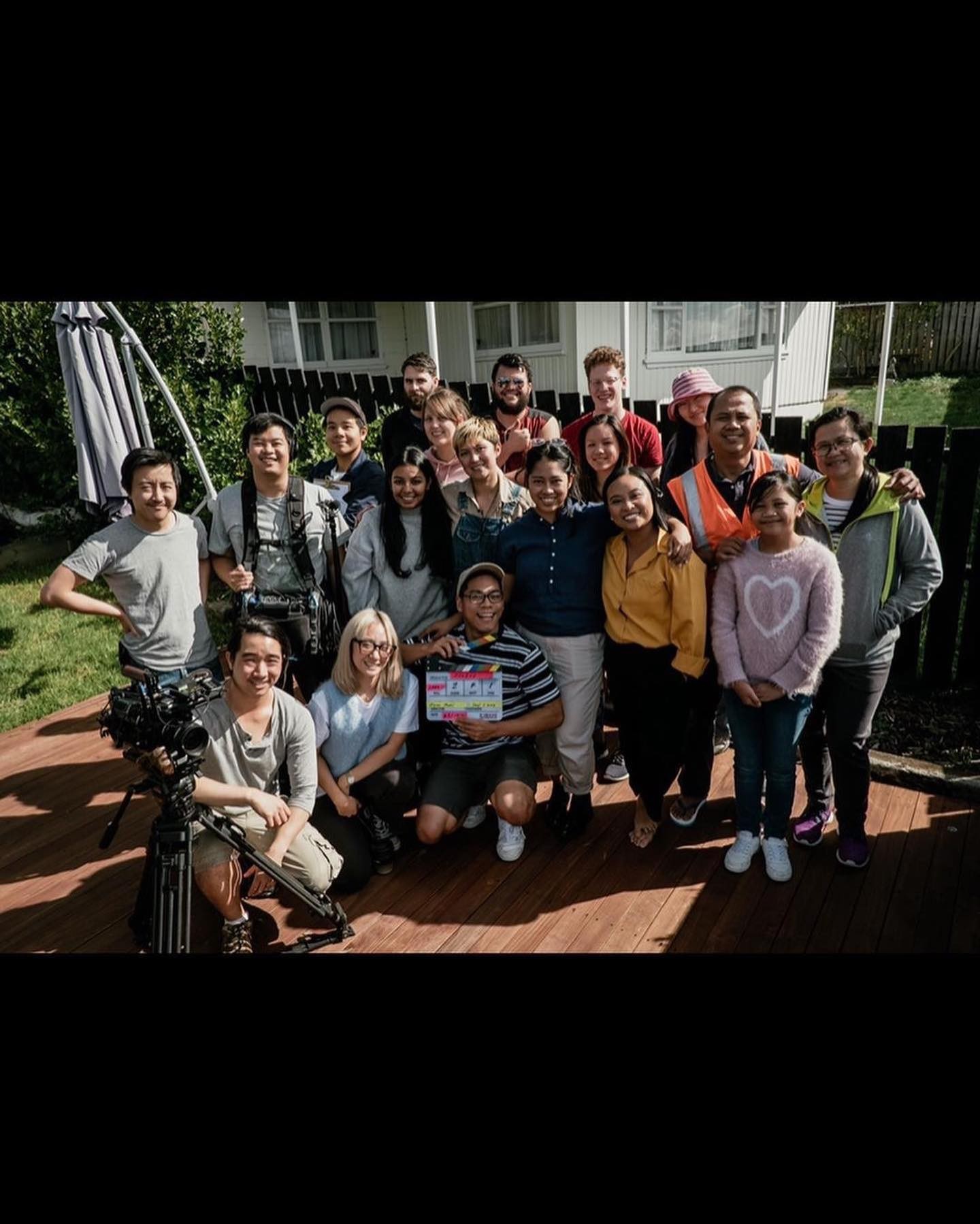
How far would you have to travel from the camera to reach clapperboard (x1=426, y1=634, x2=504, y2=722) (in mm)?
3119

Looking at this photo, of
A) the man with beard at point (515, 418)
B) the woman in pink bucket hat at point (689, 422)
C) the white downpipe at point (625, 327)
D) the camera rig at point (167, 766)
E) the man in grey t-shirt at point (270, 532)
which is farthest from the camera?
the white downpipe at point (625, 327)

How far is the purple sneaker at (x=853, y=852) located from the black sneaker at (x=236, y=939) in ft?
7.65

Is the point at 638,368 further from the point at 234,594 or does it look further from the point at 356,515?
the point at 234,594

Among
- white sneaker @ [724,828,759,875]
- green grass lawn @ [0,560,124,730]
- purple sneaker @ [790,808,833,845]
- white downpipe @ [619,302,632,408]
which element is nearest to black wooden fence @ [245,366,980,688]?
purple sneaker @ [790,808,833,845]

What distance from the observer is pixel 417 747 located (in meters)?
3.40

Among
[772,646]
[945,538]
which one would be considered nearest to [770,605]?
[772,646]

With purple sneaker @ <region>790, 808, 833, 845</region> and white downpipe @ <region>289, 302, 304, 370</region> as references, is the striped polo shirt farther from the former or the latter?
white downpipe @ <region>289, 302, 304, 370</region>

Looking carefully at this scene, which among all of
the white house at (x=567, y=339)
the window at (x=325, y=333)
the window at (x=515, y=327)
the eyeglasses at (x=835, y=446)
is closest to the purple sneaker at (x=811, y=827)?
the eyeglasses at (x=835, y=446)

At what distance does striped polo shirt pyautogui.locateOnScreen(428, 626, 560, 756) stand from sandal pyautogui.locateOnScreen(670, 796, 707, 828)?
78cm

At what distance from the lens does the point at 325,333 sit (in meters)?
11.2

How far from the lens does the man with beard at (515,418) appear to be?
397cm

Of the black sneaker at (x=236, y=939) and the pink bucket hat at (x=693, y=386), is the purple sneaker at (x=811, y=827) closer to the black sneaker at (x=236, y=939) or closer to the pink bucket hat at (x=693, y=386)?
the pink bucket hat at (x=693, y=386)
